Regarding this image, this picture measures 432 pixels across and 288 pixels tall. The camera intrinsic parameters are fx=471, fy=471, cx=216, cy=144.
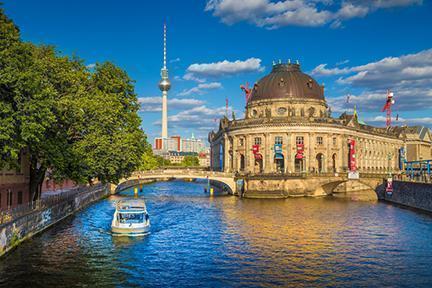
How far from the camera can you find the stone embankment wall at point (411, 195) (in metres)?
74.0

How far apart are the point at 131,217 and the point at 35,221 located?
11.2 meters

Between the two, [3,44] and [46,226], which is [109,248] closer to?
[46,226]

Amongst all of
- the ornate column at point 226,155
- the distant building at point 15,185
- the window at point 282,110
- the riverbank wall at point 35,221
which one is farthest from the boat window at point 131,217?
the window at point 282,110

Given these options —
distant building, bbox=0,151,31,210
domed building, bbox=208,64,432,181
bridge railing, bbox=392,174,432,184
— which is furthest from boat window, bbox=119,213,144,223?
domed building, bbox=208,64,432,181

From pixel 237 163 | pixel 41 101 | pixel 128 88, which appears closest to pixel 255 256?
pixel 41 101

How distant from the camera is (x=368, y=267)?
3859cm

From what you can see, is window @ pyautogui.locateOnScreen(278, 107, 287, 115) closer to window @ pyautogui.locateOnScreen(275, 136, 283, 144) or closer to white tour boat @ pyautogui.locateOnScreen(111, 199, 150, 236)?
window @ pyautogui.locateOnScreen(275, 136, 283, 144)

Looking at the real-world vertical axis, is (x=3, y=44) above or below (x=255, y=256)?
above

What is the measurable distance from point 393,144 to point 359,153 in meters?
37.3

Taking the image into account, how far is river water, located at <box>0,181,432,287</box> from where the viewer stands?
1363 inches

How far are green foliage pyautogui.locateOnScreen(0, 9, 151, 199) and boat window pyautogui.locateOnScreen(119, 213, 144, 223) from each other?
5.53 m

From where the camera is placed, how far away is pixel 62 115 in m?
50.4


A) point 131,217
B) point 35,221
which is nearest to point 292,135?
point 131,217

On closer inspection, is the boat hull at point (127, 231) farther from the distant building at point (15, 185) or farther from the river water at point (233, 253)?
the distant building at point (15, 185)
